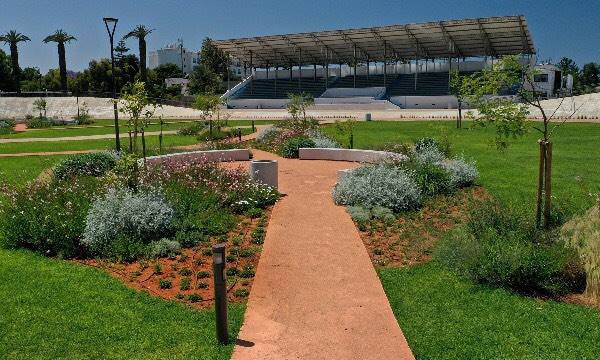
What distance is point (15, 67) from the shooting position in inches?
3457

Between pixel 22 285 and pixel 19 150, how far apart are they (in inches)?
922

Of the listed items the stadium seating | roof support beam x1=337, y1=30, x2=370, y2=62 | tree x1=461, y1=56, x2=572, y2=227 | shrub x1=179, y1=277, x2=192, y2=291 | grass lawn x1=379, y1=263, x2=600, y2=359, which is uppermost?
roof support beam x1=337, y1=30, x2=370, y2=62

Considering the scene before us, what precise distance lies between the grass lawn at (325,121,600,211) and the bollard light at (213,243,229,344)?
5.59 metres

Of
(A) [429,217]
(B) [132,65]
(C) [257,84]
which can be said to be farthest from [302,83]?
(A) [429,217]

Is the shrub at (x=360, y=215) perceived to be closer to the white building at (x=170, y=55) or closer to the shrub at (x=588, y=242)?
the shrub at (x=588, y=242)

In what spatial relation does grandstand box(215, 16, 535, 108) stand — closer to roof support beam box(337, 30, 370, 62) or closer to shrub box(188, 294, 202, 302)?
roof support beam box(337, 30, 370, 62)

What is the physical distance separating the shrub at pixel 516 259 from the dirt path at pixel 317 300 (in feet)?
4.77

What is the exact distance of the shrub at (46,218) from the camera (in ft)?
31.0

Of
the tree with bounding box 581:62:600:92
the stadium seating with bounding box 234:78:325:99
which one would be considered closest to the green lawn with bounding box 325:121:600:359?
the stadium seating with bounding box 234:78:325:99

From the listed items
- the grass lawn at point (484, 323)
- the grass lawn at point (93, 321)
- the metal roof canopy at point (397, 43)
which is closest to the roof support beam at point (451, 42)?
the metal roof canopy at point (397, 43)

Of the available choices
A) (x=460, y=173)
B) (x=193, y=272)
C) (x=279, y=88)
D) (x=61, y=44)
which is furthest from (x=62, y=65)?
(x=193, y=272)

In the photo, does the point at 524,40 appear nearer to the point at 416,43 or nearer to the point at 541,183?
the point at 416,43

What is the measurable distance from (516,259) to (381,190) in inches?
205

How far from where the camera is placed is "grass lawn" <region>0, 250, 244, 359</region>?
586 cm
